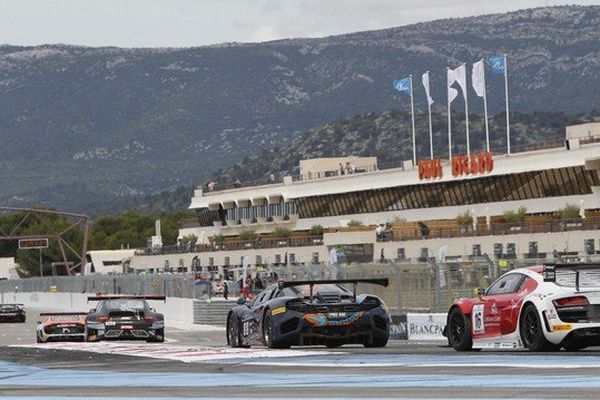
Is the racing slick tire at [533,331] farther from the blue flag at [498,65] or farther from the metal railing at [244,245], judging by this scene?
the metal railing at [244,245]

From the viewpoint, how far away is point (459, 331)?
25.6 metres

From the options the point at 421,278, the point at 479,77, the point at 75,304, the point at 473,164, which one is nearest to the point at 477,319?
the point at 421,278

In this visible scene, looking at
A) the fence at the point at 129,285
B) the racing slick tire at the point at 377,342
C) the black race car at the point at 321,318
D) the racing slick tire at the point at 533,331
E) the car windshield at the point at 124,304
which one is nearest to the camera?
the racing slick tire at the point at 533,331

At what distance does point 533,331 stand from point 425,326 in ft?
40.1

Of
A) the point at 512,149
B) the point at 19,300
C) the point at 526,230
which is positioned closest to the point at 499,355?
the point at 526,230

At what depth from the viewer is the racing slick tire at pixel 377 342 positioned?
28587mm

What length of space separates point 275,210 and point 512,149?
33.4m

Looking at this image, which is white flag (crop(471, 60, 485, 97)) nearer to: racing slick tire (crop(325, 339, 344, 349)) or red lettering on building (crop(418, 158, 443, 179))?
red lettering on building (crop(418, 158, 443, 179))

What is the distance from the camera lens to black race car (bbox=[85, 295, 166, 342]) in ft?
122

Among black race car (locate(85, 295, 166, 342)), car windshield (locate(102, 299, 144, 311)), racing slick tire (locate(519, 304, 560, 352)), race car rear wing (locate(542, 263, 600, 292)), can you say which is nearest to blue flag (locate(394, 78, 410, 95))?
car windshield (locate(102, 299, 144, 311))

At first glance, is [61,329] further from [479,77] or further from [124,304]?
[479,77]

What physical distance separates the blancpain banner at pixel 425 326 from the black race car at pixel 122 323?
583 cm

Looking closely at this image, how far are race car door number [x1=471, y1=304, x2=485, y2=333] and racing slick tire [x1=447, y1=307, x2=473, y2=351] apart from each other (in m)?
0.14

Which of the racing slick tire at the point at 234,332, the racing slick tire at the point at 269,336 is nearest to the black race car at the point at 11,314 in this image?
the racing slick tire at the point at 234,332
